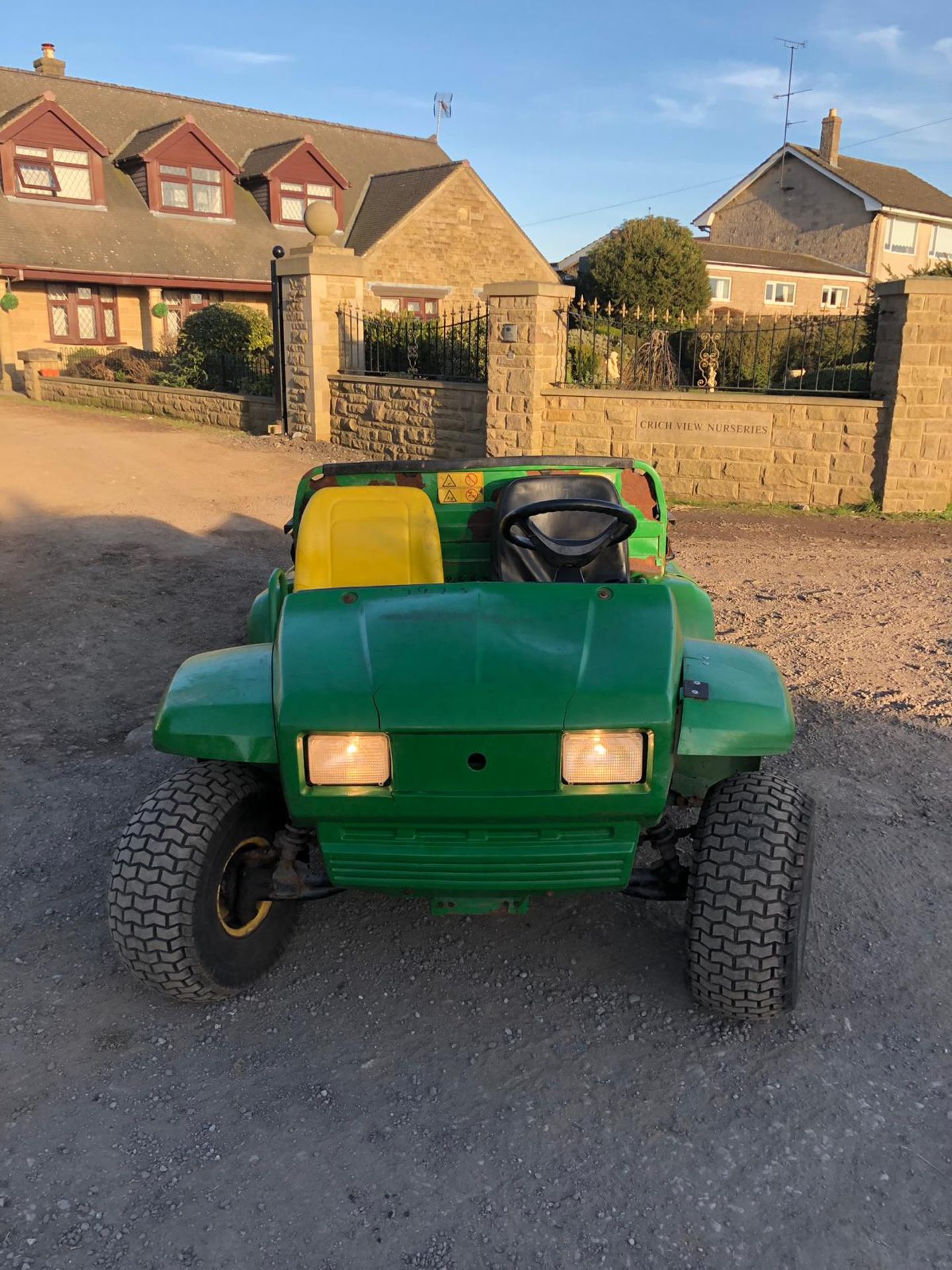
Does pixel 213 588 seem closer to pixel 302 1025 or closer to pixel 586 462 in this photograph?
pixel 586 462

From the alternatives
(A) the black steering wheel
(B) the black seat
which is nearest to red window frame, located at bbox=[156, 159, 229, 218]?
(B) the black seat

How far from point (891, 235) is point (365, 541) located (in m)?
40.4

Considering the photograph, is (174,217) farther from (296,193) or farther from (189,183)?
(296,193)

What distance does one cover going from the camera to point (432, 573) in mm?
3914

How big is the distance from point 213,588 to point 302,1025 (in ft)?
18.0

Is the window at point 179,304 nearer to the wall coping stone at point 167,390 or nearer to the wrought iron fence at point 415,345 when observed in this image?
the wall coping stone at point 167,390

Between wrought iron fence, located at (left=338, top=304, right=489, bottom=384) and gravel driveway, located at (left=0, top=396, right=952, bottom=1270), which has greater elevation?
wrought iron fence, located at (left=338, top=304, right=489, bottom=384)

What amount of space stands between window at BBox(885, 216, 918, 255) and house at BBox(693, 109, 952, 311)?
0.11ft

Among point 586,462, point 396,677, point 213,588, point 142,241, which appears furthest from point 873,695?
point 142,241

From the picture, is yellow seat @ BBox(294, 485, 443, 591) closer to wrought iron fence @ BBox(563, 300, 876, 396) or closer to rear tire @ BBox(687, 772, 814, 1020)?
rear tire @ BBox(687, 772, 814, 1020)

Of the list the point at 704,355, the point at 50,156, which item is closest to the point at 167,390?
the point at 704,355

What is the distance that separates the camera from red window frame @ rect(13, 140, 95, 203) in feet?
85.8

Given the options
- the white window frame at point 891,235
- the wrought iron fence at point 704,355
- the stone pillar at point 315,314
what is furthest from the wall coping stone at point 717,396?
the white window frame at point 891,235

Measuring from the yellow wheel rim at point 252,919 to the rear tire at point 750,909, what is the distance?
4.33ft
